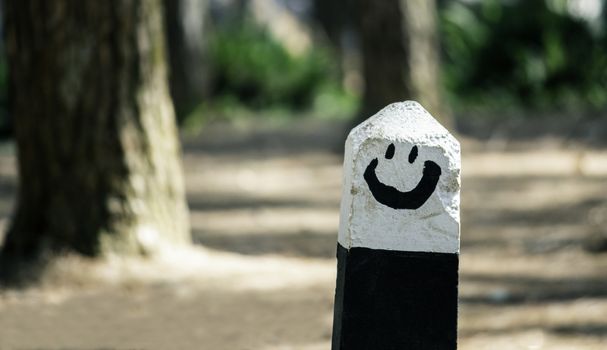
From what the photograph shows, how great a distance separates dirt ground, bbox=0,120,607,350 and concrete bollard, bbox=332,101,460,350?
1.42m

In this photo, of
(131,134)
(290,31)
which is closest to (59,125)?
(131,134)

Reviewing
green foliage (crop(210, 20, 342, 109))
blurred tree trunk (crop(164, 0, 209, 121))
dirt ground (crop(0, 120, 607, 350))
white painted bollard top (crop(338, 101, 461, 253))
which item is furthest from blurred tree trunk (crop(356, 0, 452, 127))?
white painted bollard top (crop(338, 101, 461, 253))

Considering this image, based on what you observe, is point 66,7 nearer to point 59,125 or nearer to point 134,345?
point 59,125

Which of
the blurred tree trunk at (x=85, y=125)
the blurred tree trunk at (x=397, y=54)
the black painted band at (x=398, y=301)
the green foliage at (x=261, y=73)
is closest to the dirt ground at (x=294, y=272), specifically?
the blurred tree trunk at (x=85, y=125)

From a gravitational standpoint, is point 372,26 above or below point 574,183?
above

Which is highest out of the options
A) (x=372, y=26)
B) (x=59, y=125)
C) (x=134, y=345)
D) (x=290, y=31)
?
(x=290, y=31)

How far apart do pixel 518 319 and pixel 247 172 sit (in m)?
5.54

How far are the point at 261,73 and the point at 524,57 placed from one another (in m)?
4.21

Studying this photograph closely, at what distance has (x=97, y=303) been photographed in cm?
616

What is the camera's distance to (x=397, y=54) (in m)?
11.4

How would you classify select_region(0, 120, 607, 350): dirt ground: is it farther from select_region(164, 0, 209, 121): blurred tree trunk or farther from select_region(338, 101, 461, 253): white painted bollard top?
select_region(164, 0, 209, 121): blurred tree trunk

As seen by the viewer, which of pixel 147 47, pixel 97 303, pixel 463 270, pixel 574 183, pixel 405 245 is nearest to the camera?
pixel 405 245

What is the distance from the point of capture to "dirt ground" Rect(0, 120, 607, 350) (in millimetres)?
5766

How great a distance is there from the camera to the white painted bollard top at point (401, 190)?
407 cm
